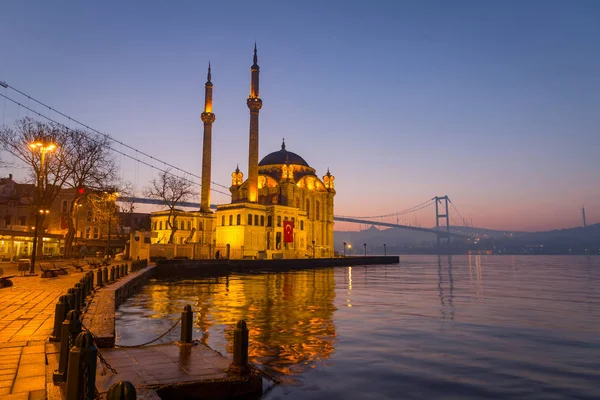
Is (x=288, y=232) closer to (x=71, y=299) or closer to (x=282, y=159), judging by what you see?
(x=282, y=159)

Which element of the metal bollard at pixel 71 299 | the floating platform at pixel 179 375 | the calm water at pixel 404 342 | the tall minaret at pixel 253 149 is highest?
the tall minaret at pixel 253 149

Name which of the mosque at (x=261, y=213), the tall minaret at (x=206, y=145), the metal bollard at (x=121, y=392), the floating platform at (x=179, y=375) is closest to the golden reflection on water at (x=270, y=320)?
the floating platform at (x=179, y=375)

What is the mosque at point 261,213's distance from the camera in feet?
217

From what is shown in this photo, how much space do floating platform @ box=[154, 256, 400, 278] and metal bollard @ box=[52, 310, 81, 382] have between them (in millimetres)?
37055

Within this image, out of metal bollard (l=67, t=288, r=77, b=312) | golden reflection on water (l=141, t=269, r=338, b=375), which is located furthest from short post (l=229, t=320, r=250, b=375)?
metal bollard (l=67, t=288, r=77, b=312)

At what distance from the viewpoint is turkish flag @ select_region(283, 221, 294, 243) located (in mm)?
71125

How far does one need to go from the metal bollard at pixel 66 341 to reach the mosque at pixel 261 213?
4926 centimetres

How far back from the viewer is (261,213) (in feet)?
223

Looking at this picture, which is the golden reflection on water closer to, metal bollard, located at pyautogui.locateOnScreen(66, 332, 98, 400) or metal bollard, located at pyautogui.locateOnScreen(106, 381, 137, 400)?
metal bollard, located at pyautogui.locateOnScreen(66, 332, 98, 400)

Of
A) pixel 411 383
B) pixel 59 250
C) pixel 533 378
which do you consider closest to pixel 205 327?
pixel 411 383

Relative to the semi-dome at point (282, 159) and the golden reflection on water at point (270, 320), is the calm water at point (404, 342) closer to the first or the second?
the golden reflection on water at point (270, 320)

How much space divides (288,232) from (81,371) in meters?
66.5

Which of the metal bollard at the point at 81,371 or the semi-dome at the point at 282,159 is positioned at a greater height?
the semi-dome at the point at 282,159

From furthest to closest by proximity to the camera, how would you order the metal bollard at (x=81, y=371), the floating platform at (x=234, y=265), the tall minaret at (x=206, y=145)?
Result: the tall minaret at (x=206, y=145) < the floating platform at (x=234, y=265) < the metal bollard at (x=81, y=371)
